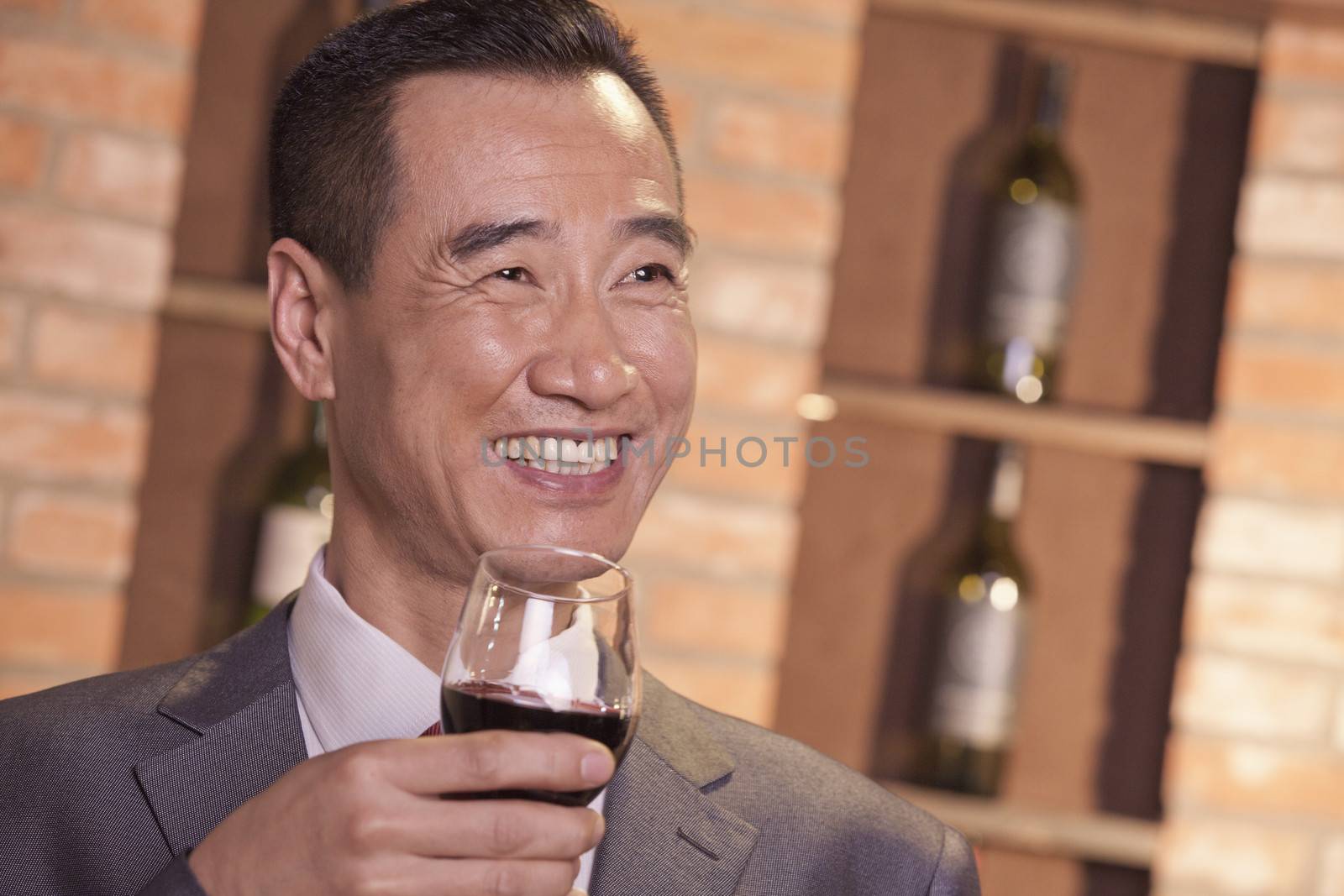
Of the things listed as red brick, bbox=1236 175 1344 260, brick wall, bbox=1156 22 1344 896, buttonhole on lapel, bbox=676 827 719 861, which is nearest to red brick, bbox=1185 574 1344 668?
brick wall, bbox=1156 22 1344 896

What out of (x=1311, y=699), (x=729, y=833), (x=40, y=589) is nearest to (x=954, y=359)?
(x=1311, y=699)

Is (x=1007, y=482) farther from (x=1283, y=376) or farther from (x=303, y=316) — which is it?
(x=303, y=316)

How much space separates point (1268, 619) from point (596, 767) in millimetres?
1496

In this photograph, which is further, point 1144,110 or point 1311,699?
point 1144,110

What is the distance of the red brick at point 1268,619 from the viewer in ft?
6.63

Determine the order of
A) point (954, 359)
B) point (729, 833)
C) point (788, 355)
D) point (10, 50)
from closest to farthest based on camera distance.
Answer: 1. point (729, 833)
2. point (10, 50)
3. point (788, 355)
4. point (954, 359)

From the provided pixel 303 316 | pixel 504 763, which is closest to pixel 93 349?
pixel 303 316

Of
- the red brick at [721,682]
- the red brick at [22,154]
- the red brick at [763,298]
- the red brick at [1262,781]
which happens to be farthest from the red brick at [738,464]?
the red brick at [22,154]

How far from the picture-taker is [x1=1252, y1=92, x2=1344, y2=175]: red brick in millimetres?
2039

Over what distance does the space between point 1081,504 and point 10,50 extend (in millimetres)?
1620

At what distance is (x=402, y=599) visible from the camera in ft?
4.13

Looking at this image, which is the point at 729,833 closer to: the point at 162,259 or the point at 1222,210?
the point at 162,259

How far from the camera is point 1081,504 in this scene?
84.8 inches

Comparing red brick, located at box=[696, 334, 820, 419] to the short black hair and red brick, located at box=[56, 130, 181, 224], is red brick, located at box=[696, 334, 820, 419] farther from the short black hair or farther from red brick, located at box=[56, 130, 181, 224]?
red brick, located at box=[56, 130, 181, 224]
